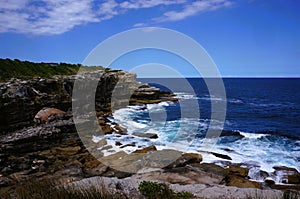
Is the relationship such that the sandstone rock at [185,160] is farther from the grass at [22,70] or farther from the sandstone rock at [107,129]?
the grass at [22,70]

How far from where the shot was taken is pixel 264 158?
1730cm

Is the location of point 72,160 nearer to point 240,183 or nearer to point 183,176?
point 183,176

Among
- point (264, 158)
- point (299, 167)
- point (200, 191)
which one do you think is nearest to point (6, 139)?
point (200, 191)

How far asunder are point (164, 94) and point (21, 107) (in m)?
35.8

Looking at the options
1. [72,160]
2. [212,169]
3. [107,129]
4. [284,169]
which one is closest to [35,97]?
[107,129]

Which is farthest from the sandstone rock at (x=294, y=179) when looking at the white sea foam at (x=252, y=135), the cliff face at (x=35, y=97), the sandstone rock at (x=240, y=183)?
the cliff face at (x=35, y=97)

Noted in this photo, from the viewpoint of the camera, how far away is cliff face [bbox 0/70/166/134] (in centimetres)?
2534

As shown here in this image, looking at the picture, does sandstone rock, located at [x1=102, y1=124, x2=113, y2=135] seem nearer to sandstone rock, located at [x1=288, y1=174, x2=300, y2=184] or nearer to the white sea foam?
the white sea foam

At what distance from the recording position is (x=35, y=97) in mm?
29828

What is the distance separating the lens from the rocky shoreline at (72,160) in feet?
40.2

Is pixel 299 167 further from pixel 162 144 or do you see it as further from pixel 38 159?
pixel 38 159

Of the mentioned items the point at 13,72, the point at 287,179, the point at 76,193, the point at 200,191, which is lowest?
the point at 287,179

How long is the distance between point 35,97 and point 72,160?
15508 millimetres

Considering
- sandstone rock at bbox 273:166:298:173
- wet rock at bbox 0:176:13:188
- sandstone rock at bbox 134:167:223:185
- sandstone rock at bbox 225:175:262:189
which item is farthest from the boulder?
sandstone rock at bbox 273:166:298:173
